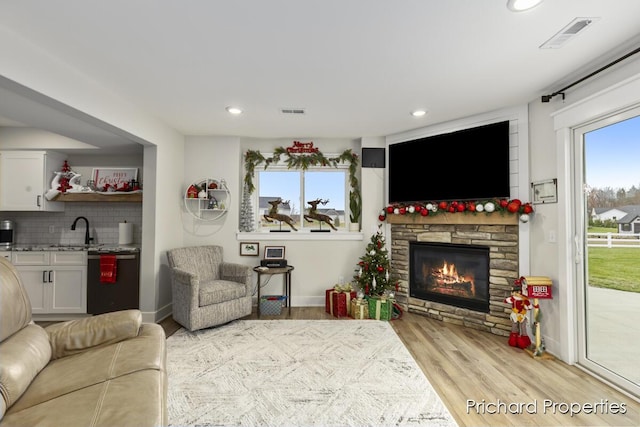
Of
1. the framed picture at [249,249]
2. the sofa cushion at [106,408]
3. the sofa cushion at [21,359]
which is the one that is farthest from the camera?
the framed picture at [249,249]

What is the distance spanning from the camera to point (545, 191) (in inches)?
118

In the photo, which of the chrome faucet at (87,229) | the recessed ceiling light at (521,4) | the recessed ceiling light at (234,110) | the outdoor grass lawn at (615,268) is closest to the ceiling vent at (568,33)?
the recessed ceiling light at (521,4)

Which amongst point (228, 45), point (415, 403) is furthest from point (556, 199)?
point (228, 45)

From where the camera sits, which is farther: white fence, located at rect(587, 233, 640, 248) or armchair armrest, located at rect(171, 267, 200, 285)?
armchair armrest, located at rect(171, 267, 200, 285)

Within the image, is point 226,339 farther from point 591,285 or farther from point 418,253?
point 591,285

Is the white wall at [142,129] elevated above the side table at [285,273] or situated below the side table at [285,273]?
above

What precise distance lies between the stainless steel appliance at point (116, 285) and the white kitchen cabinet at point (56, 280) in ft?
0.44

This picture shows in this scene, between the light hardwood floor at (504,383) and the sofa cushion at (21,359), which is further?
the light hardwood floor at (504,383)

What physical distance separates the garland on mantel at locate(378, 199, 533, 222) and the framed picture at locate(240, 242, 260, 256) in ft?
5.97

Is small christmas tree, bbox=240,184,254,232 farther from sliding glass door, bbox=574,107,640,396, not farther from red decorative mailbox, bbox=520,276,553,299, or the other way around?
sliding glass door, bbox=574,107,640,396

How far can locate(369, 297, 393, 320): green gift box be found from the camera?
384 centimetres

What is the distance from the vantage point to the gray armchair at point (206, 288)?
3316mm

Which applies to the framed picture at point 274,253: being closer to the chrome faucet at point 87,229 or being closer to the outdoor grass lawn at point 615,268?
the chrome faucet at point 87,229

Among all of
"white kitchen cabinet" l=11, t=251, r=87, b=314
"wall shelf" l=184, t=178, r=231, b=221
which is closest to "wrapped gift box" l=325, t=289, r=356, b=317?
"wall shelf" l=184, t=178, r=231, b=221
